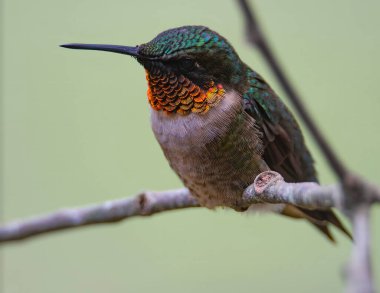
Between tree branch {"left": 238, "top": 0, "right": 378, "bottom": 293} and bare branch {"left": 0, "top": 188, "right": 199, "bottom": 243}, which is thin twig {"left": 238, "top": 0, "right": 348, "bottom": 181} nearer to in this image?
tree branch {"left": 238, "top": 0, "right": 378, "bottom": 293}

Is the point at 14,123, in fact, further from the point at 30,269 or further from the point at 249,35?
the point at 249,35

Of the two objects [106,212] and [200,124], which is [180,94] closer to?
[200,124]

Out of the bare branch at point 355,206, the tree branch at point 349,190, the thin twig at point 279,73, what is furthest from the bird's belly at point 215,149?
the thin twig at point 279,73

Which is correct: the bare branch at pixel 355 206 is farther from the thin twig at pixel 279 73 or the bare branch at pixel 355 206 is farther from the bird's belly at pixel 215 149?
the bird's belly at pixel 215 149

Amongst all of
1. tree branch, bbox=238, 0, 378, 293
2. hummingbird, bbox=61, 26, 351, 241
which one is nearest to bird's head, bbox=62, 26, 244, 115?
hummingbird, bbox=61, 26, 351, 241

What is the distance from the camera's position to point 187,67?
2.59 metres

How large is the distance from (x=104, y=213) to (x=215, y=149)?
29.1 inches

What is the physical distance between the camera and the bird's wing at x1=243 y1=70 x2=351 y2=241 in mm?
2816

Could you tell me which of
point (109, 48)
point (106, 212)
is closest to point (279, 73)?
point (109, 48)

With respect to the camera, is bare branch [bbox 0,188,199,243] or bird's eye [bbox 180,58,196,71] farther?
bare branch [bbox 0,188,199,243]

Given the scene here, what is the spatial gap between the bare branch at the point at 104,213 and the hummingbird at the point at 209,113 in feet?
0.65

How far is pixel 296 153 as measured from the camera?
307 cm

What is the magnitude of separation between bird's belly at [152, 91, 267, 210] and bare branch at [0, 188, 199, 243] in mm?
297

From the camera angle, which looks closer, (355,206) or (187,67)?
(355,206)
